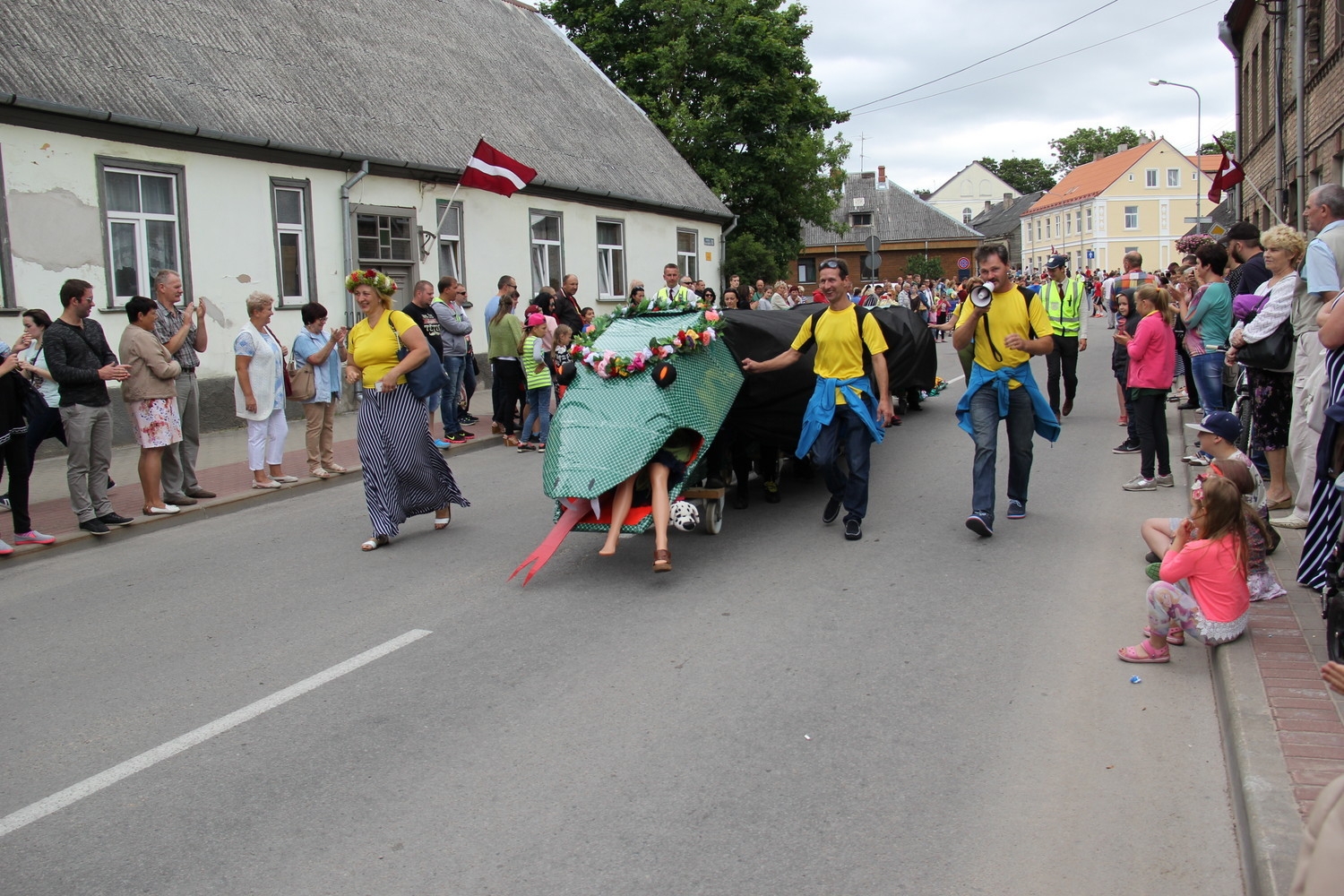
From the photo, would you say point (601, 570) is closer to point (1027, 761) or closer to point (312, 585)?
point (312, 585)

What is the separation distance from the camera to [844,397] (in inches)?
Result: 308

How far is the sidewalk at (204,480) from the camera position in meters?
9.25

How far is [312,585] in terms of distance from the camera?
7199 millimetres

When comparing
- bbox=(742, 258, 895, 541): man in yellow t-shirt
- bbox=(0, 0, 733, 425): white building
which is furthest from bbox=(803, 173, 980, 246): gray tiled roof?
bbox=(742, 258, 895, 541): man in yellow t-shirt

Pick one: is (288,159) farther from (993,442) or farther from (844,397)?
(993,442)

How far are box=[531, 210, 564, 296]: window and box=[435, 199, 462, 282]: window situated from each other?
2.25 m

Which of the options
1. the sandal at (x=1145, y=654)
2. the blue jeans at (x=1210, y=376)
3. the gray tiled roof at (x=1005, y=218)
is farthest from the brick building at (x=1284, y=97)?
the gray tiled roof at (x=1005, y=218)

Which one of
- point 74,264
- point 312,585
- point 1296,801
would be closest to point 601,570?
point 312,585

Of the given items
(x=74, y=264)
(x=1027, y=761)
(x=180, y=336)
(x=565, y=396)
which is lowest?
(x=1027, y=761)

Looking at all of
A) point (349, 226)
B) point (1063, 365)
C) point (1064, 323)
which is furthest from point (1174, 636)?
point (349, 226)

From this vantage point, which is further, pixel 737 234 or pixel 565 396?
pixel 737 234

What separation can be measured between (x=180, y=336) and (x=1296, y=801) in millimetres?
8929

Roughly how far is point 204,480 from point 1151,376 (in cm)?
909

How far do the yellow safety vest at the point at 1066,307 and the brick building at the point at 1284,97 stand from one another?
20.3ft
